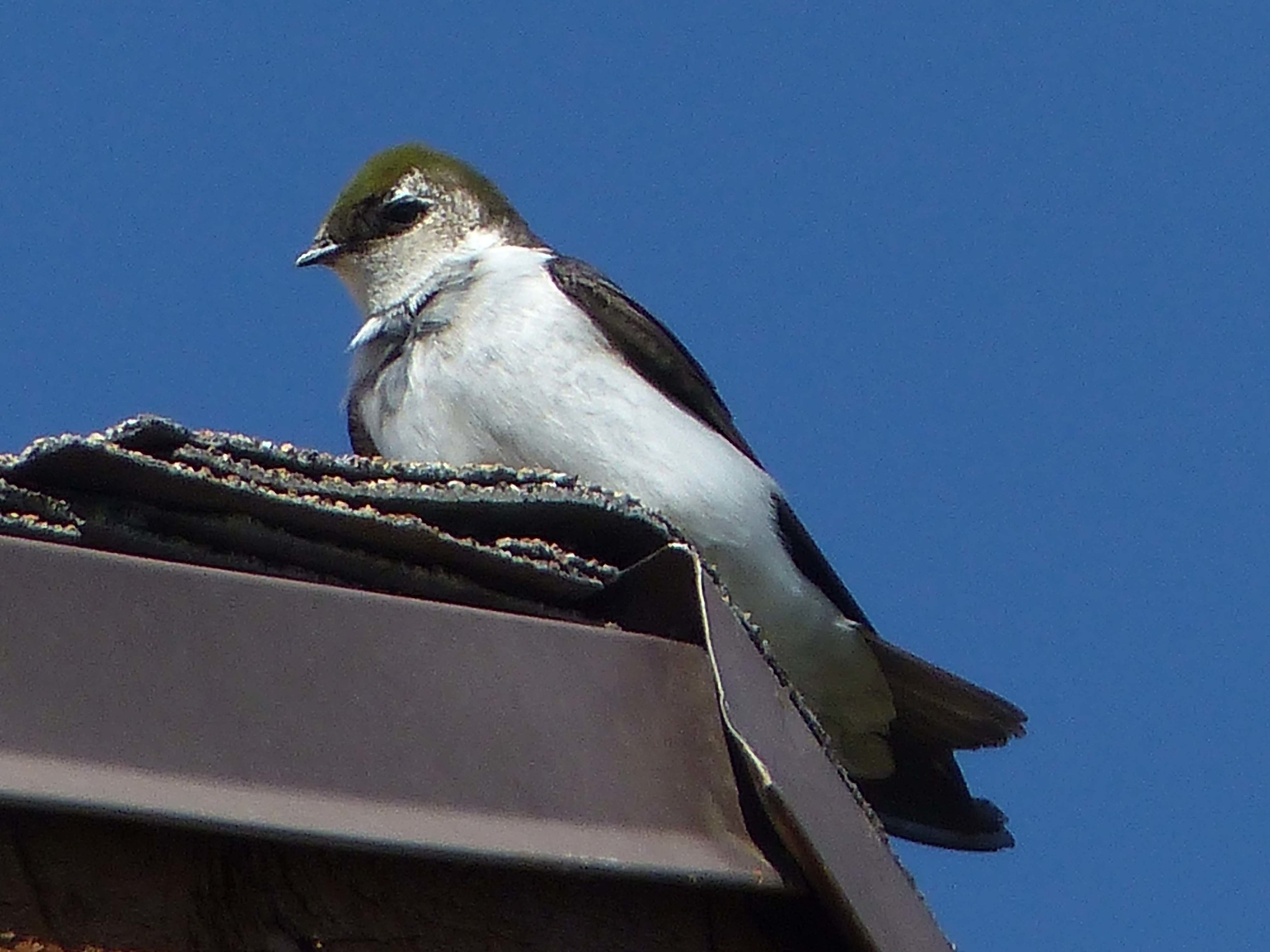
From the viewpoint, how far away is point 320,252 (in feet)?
16.1

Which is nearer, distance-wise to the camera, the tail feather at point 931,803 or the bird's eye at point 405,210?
the tail feather at point 931,803

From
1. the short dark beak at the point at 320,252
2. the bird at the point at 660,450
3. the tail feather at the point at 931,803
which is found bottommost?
the tail feather at the point at 931,803

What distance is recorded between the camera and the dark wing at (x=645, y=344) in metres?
4.06

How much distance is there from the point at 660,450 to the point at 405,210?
146cm

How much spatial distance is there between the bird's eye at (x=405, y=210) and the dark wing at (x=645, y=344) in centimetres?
77

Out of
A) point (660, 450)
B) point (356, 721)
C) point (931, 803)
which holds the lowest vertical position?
point (356, 721)

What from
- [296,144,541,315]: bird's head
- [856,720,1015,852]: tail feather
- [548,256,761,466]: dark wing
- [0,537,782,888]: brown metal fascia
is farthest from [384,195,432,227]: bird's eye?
[0,537,782,888]: brown metal fascia

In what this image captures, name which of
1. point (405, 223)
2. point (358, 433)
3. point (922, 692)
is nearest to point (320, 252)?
point (405, 223)

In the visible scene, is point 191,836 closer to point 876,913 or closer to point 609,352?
point 876,913

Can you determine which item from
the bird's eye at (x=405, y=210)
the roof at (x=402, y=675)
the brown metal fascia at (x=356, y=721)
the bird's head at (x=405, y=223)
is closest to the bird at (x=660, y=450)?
the bird's head at (x=405, y=223)

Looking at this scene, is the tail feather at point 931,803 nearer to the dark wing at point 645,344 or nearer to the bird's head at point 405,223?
the dark wing at point 645,344

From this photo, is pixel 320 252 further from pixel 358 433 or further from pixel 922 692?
pixel 922 692

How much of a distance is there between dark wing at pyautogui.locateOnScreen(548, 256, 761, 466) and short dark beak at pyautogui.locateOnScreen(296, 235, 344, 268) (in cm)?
85

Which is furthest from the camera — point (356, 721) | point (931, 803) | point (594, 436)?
point (594, 436)
